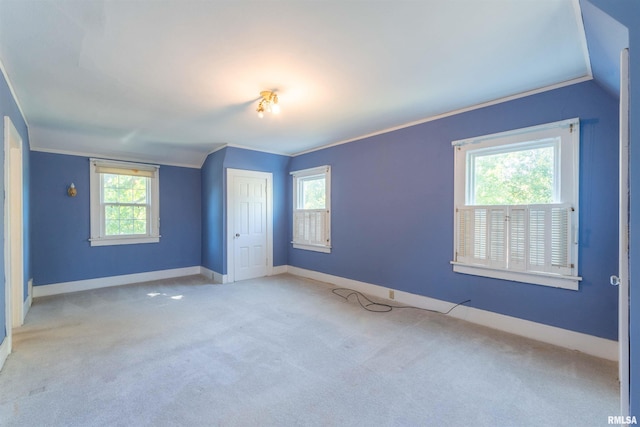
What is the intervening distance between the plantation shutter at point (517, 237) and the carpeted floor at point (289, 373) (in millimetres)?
757

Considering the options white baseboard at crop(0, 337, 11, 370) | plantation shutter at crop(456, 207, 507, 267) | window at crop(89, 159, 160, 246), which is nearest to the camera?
white baseboard at crop(0, 337, 11, 370)

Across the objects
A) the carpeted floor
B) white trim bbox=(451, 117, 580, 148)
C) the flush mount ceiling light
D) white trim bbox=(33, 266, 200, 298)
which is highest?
the flush mount ceiling light

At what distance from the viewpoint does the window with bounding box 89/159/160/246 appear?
464 cm

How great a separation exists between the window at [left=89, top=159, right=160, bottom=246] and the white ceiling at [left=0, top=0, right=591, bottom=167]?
4.25ft

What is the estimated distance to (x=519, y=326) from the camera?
282cm

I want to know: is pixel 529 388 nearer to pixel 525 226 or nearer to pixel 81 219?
pixel 525 226

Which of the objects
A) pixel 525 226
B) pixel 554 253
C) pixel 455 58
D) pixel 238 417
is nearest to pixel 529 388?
pixel 554 253

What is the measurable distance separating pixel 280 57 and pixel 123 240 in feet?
15.0

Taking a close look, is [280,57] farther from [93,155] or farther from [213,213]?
[93,155]

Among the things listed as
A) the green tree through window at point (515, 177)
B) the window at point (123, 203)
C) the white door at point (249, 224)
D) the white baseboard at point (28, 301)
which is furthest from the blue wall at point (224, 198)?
the green tree through window at point (515, 177)

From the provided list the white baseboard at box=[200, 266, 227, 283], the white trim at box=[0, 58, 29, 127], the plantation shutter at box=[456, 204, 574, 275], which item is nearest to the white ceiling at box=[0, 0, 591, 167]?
the white trim at box=[0, 58, 29, 127]

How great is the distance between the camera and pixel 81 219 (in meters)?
4.52

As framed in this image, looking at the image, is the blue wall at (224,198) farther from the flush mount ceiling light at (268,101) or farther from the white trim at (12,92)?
the white trim at (12,92)

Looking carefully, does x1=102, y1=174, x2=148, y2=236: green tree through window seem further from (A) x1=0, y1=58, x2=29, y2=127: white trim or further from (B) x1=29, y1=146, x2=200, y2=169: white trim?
(A) x1=0, y1=58, x2=29, y2=127: white trim
